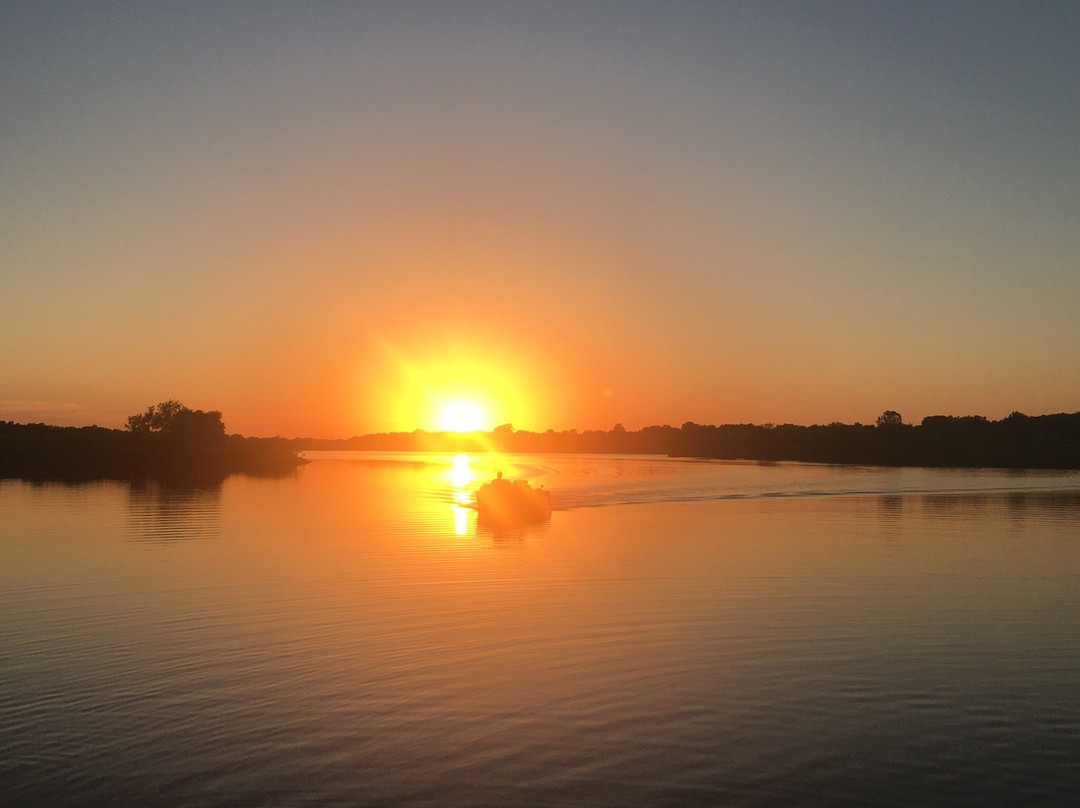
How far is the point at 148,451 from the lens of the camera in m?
131

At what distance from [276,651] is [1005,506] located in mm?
59689

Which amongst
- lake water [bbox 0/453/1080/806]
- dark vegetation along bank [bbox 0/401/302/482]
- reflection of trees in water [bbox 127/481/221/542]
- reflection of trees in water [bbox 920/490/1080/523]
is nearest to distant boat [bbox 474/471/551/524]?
lake water [bbox 0/453/1080/806]

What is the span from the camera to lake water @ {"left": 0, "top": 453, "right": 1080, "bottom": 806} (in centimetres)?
1163

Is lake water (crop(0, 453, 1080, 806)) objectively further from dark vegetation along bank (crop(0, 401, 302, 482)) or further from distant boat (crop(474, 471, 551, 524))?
dark vegetation along bank (crop(0, 401, 302, 482))

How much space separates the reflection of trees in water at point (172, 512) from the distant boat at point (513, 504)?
670 inches

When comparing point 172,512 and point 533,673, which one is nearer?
point 533,673

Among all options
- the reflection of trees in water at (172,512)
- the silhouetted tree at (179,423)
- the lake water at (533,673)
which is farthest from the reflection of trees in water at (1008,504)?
the silhouetted tree at (179,423)

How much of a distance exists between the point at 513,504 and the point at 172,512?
2187cm

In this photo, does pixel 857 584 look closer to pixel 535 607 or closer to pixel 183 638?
pixel 535 607

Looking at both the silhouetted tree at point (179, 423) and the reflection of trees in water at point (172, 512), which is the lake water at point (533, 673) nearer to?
the reflection of trees in water at point (172, 512)

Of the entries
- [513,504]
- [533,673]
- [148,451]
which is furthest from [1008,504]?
[148,451]

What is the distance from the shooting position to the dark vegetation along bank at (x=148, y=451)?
10512cm

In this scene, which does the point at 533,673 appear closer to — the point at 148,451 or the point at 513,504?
the point at 513,504

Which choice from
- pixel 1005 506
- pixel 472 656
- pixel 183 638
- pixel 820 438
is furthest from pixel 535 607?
pixel 820 438
